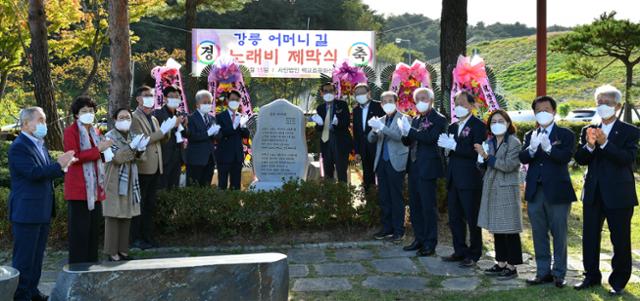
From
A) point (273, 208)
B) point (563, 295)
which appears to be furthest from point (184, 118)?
point (563, 295)

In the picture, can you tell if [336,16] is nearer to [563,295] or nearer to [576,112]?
[576,112]

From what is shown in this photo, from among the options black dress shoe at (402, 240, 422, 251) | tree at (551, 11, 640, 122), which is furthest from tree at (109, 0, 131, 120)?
tree at (551, 11, 640, 122)

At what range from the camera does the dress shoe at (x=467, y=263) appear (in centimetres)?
618

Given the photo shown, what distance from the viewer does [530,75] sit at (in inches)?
1508

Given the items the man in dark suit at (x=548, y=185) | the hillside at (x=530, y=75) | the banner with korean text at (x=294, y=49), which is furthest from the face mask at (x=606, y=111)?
the hillside at (x=530, y=75)

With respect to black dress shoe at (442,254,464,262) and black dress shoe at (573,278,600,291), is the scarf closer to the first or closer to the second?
black dress shoe at (442,254,464,262)

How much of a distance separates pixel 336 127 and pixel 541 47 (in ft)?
11.0

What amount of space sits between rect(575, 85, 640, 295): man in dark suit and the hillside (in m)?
24.4

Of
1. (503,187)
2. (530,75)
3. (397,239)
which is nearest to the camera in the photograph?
(503,187)

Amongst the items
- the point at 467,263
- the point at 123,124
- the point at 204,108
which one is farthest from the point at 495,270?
the point at 204,108

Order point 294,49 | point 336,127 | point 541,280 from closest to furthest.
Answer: point 541,280 < point 336,127 < point 294,49

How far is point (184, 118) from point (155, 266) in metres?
3.35

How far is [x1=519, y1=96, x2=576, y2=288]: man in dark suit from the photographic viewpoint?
523cm

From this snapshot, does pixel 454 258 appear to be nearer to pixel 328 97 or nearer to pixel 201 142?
pixel 328 97
